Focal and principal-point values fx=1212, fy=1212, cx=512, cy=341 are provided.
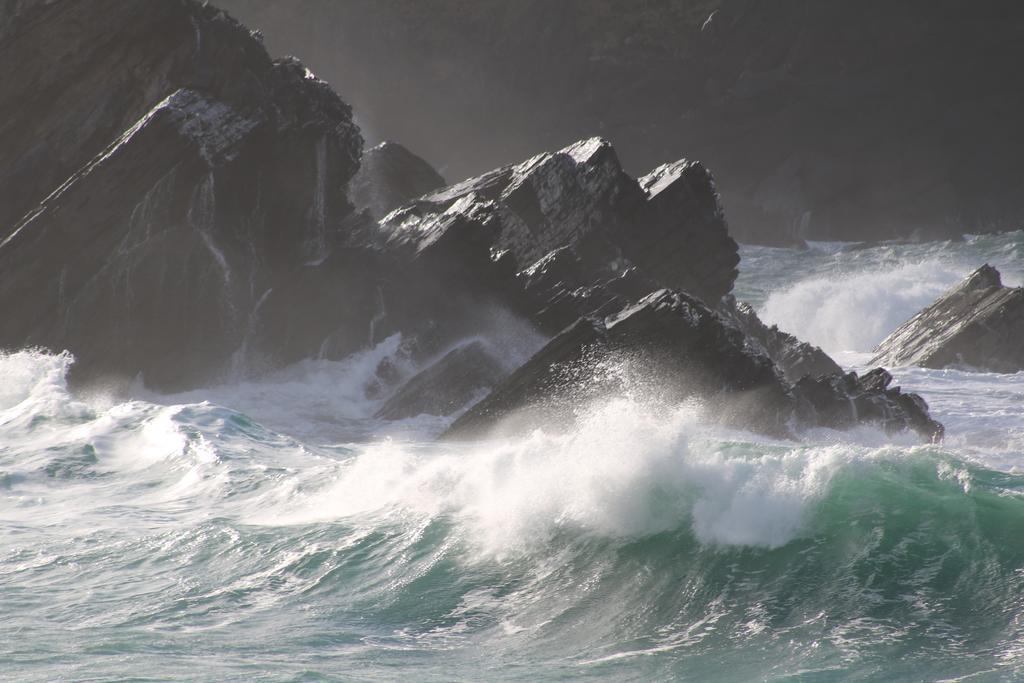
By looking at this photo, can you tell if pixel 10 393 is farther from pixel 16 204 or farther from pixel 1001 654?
pixel 1001 654

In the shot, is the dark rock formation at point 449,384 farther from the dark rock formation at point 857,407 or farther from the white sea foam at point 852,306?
the white sea foam at point 852,306

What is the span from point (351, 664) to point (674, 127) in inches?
2214

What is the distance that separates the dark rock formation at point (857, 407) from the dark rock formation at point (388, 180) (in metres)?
12.5

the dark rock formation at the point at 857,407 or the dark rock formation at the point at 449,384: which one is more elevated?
the dark rock formation at the point at 449,384

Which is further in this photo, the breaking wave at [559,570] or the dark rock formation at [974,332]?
the dark rock formation at [974,332]

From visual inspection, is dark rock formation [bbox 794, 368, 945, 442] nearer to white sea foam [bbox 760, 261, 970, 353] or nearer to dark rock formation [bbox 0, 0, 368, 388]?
dark rock formation [bbox 0, 0, 368, 388]

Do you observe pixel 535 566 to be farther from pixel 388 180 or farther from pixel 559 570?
pixel 388 180

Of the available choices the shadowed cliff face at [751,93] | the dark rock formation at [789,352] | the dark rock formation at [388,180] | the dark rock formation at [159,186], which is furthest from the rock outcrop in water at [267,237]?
the shadowed cliff face at [751,93]

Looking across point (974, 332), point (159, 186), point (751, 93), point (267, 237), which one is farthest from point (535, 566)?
point (751, 93)

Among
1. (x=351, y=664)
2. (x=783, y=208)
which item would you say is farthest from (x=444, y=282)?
(x=783, y=208)

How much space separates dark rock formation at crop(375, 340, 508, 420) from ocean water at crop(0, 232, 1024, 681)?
616 centimetres

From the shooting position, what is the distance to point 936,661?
8.74 m

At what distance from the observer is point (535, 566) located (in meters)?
11.3

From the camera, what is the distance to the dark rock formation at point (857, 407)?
21.4 m
